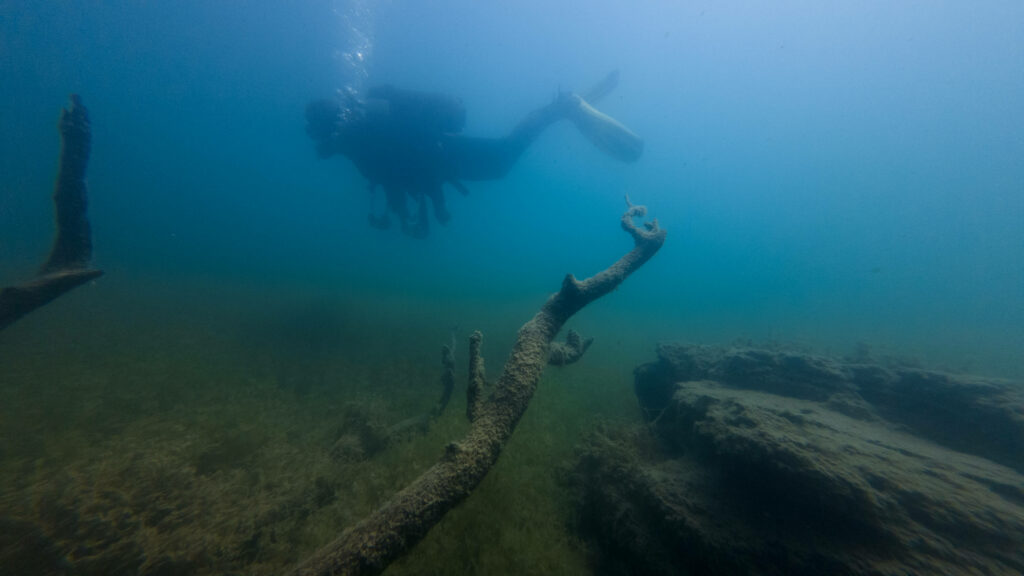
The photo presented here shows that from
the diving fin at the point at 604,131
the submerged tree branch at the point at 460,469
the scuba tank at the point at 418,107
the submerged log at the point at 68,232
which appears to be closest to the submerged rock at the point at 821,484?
the submerged tree branch at the point at 460,469

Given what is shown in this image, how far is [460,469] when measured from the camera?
2.81 m

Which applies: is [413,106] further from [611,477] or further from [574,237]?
[574,237]

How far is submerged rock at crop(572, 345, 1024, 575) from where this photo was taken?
2941 mm

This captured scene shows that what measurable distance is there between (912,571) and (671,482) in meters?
2.00

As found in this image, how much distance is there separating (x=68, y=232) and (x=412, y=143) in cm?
1256

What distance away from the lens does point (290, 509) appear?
481 centimetres

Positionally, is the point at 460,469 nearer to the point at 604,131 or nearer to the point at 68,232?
the point at 68,232

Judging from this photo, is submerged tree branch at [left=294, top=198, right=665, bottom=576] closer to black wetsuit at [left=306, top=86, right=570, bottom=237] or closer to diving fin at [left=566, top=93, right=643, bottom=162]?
black wetsuit at [left=306, top=86, right=570, bottom=237]

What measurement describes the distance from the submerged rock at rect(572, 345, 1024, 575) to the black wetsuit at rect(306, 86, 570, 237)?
50.9 ft

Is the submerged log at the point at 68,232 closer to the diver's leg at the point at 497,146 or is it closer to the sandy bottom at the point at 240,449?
the sandy bottom at the point at 240,449

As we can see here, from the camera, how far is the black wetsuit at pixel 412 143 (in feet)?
48.9

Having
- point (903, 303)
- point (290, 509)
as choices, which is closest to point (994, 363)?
point (290, 509)

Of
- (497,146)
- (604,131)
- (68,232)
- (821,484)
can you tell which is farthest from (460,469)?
(604,131)

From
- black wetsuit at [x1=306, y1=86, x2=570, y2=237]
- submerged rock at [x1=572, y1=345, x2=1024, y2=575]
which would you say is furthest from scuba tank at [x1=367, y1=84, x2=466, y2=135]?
submerged rock at [x1=572, y1=345, x2=1024, y2=575]
